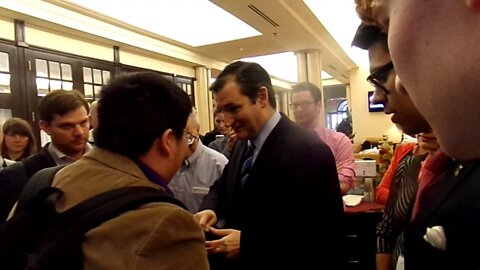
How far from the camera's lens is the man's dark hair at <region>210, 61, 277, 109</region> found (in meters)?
1.84

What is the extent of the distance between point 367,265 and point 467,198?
195cm

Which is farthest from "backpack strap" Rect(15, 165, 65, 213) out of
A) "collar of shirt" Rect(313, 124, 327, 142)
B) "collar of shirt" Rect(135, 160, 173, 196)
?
"collar of shirt" Rect(313, 124, 327, 142)

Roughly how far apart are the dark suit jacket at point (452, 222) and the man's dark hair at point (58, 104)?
1.80m

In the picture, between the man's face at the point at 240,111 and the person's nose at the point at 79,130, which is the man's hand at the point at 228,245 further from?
the person's nose at the point at 79,130

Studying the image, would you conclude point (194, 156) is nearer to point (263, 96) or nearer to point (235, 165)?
point (235, 165)

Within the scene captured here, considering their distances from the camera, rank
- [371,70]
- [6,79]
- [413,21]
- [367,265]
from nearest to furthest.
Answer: [413,21] → [371,70] → [367,265] → [6,79]

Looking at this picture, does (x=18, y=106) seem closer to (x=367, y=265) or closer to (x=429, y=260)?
(x=367, y=265)

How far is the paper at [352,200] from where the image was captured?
9.66ft

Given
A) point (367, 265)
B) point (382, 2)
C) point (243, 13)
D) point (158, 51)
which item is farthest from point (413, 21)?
point (158, 51)

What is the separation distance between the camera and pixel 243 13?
18.2ft

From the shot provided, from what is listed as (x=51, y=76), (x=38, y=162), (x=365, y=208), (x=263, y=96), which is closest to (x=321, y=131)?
(x=365, y=208)

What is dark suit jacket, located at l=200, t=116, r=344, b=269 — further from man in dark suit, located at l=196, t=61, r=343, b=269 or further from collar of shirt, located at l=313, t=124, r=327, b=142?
collar of shirt, located at l=313, t=124, r=327, b=142

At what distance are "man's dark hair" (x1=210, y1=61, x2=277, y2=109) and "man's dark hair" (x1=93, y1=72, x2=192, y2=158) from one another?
688 mm

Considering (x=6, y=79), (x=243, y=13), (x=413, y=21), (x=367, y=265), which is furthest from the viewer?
(x=243, y=13)
